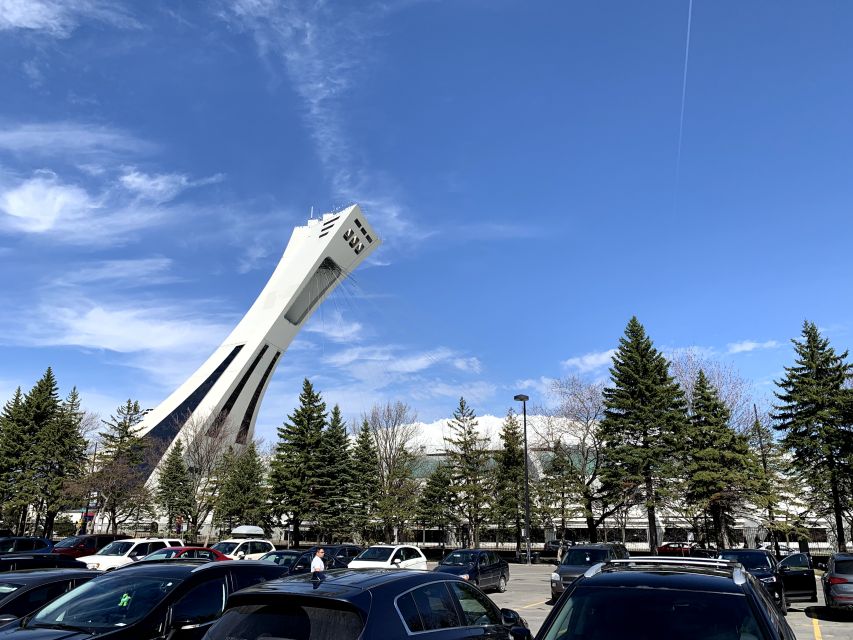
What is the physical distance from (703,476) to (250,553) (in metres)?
27.6

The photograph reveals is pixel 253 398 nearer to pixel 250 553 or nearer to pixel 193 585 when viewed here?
pixel 250 553

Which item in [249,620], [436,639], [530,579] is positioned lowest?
[530,579]

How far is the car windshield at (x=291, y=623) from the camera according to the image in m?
4.00

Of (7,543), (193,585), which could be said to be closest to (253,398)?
(7,543)

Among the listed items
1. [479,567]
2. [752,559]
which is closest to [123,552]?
[479,567]

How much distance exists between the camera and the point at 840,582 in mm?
13961

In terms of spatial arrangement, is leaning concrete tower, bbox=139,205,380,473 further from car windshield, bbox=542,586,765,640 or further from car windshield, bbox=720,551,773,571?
car windshield, bbox=542,586,765,640

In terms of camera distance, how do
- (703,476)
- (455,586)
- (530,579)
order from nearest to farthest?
1. (455,586)
2. (530,579)
3. (703,476)

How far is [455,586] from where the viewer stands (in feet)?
18.8

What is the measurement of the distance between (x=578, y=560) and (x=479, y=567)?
367cm

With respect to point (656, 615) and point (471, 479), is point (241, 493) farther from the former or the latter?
point (656, 615)

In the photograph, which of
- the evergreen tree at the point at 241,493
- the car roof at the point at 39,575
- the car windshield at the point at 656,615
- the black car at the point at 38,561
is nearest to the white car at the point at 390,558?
the black car at the point at 38,561

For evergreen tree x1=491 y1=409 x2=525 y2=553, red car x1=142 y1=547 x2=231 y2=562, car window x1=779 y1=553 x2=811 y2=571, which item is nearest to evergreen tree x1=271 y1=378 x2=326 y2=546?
evergreen tree x1=491 y1=409 x2=525 y2=553

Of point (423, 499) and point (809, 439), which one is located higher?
point (809, 439)
